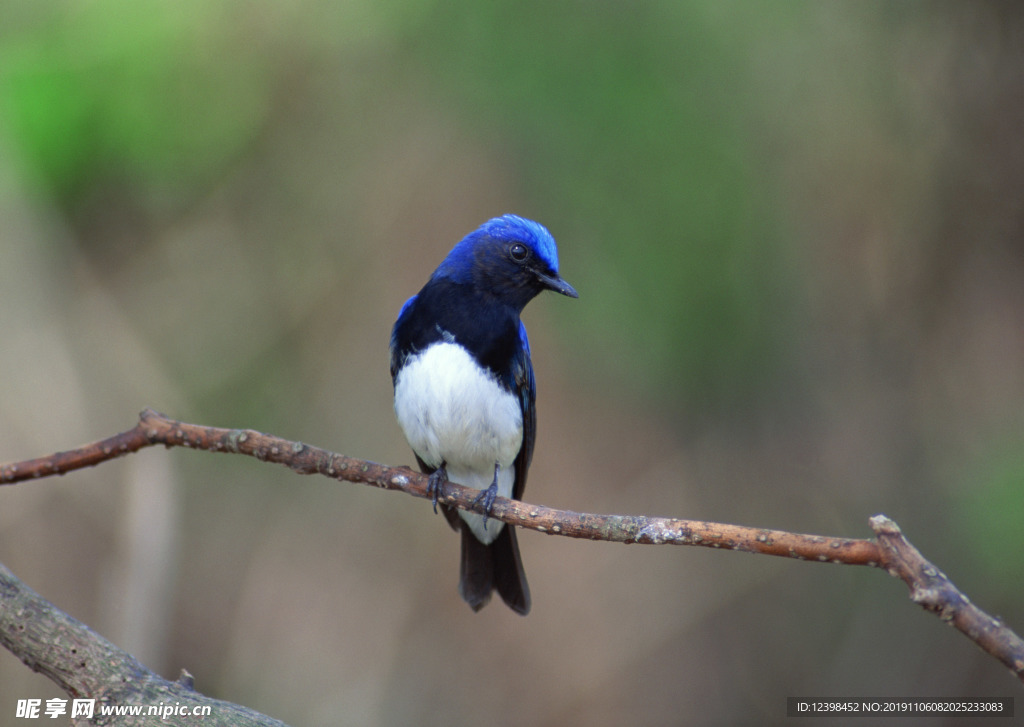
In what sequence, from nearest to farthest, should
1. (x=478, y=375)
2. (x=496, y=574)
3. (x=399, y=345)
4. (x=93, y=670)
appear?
(x=93, y=670) → (x=478, y=375) → (x=399, y=345) → (x=496, y=574)

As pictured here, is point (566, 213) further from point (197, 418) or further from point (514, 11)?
point (197, 418)

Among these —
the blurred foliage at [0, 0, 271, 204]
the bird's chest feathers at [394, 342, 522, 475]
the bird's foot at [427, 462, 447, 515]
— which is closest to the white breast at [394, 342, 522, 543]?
the bird's chest feathers at [394, 342, 522, 475]

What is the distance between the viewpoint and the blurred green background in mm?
5102

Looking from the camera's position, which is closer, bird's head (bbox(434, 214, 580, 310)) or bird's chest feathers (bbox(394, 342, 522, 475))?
bird's chest feathers (bbox(394, 342, 522, 475))

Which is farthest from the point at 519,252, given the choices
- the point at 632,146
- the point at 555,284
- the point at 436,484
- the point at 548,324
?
the point at 548,324

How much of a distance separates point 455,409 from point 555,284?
2.24 feet

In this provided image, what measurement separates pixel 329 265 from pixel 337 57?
4.30 feet

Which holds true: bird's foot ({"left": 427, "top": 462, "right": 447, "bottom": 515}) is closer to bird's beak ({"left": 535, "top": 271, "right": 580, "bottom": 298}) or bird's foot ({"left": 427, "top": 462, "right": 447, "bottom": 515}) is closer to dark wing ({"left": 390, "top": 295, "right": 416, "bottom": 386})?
dark wing ({"left": 390, "top": 295, "right": 416, "bottom": 386})

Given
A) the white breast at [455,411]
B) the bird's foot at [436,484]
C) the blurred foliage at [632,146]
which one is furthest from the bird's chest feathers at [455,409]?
the blurred foliage at [632,146]

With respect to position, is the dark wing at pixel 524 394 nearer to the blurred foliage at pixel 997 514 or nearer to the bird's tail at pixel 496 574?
the bird's tail at pixel 496 574

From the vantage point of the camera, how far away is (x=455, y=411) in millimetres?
3455

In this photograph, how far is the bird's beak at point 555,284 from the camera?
3.68 meters

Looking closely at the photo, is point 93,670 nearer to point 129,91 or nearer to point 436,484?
point 436,484

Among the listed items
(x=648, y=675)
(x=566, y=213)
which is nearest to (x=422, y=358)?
(x=566, y=213)
